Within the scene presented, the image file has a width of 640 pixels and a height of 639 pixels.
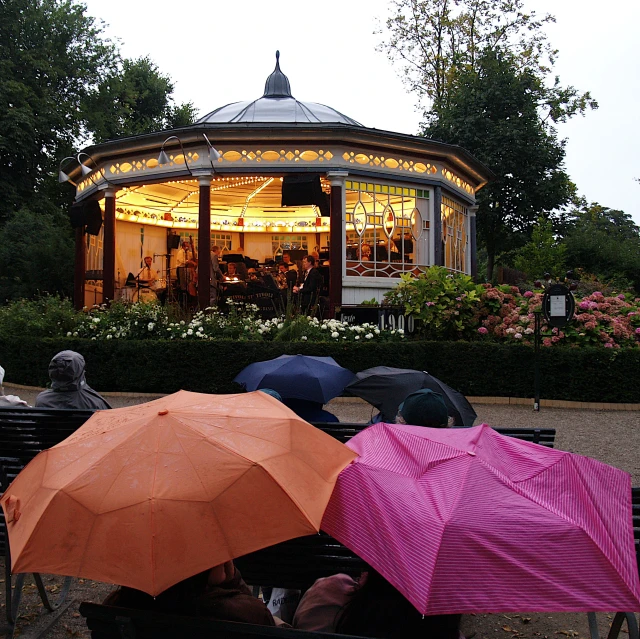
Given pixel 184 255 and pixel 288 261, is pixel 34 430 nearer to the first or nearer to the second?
pixel 288 261

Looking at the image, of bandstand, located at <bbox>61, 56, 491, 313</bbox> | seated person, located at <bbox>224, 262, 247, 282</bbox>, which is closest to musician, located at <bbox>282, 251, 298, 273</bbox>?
bandstand, located at <bbox>61, 56, 491, 313</bbox>

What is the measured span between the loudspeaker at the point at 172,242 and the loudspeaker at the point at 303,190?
719cm

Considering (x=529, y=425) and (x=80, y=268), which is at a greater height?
(x=80, y=268)

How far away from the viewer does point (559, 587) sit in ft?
7.30

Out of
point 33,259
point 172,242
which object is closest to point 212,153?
point 172,242

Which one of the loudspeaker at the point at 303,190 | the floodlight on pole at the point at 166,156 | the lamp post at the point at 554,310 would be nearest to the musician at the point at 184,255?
the floodlight on pole at the point at 166,156

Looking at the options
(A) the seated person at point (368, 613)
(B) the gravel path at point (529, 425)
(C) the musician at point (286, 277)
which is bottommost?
(B) the gravel path at point (529, 425)

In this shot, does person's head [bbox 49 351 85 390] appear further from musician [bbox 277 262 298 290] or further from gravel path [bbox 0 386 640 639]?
musician [bbox 277 262 298 290]

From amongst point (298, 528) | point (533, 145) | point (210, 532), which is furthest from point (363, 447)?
point (533, 145)

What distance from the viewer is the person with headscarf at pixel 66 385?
5523mm

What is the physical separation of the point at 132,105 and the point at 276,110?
70.0 feet

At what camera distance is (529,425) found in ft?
32.7

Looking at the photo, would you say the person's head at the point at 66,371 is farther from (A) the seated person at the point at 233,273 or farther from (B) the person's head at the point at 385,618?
(A) the seated person at the point at 233,273

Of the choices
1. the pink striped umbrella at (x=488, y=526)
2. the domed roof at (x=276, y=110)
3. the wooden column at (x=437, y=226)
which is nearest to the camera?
the pink striped umbrella at (x=488, y=526)
